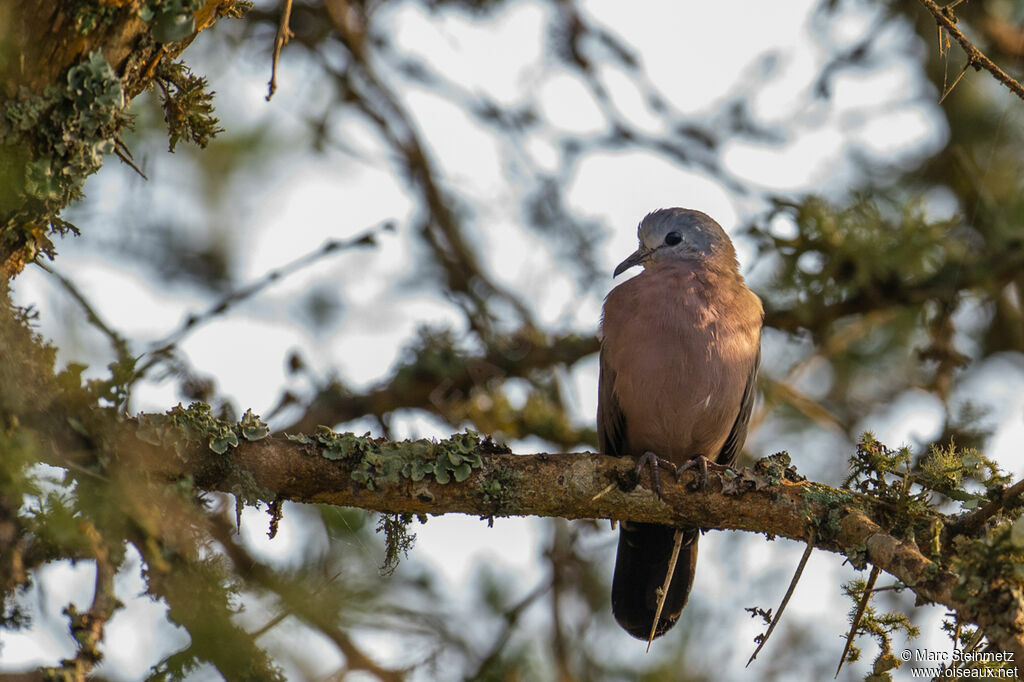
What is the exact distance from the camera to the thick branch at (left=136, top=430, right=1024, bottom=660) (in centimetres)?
346

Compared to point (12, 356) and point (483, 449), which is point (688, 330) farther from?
point (12, 356)

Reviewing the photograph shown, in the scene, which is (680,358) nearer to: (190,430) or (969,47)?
(969,47)

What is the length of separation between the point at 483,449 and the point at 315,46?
3.88 metres

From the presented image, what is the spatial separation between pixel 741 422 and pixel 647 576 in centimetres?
95

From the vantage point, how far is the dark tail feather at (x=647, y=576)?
503cm

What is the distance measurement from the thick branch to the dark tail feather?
1.10m

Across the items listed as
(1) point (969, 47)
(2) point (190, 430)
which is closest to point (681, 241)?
(1) point (969, 47)

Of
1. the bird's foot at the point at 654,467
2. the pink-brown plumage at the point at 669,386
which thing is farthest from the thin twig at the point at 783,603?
the pink-brown plumage at the point at 669,386

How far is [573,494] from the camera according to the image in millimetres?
3822

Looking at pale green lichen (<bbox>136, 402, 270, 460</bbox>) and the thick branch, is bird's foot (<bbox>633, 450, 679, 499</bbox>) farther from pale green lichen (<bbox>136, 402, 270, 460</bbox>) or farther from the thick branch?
pale green lichen (<bbox>136, 402, 270, 460</bbox>)

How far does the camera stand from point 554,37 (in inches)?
275

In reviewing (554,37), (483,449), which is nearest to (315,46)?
(554,37)

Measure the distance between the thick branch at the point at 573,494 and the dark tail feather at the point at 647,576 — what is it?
43.5 inches

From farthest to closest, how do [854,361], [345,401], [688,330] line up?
[854,361] < [345,401] < [688,330]
